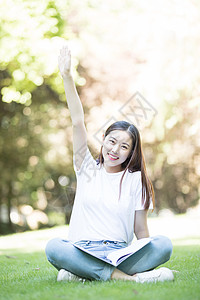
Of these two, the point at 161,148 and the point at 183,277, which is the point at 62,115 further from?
the point at 183,277

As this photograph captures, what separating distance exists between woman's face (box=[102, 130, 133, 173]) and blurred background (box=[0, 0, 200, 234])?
409 centimetres

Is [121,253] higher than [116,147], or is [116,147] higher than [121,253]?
[116,147]

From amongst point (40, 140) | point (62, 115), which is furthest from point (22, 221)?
point (62, 115)

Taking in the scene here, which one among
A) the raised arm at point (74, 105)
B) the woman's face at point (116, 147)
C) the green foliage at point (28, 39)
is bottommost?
the woman's face at point (116, 147)

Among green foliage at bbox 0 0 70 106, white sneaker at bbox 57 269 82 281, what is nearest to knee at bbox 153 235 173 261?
white sneaker at bbox 57 269 82 281

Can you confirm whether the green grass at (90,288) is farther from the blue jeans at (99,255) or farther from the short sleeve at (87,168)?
the short sleeve at (87,168)

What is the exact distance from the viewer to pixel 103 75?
917cm

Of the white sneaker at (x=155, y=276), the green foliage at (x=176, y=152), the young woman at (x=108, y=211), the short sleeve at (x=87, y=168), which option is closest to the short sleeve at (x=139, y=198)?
the young woman at (x=108, y=211)

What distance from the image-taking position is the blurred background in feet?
23.7

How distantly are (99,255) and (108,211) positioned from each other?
274mm

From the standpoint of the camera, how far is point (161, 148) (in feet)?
33.2

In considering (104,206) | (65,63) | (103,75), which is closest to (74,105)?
(65,63)

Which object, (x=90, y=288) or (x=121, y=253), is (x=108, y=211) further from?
(x=90, y=288)

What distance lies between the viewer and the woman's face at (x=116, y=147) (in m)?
2.84
